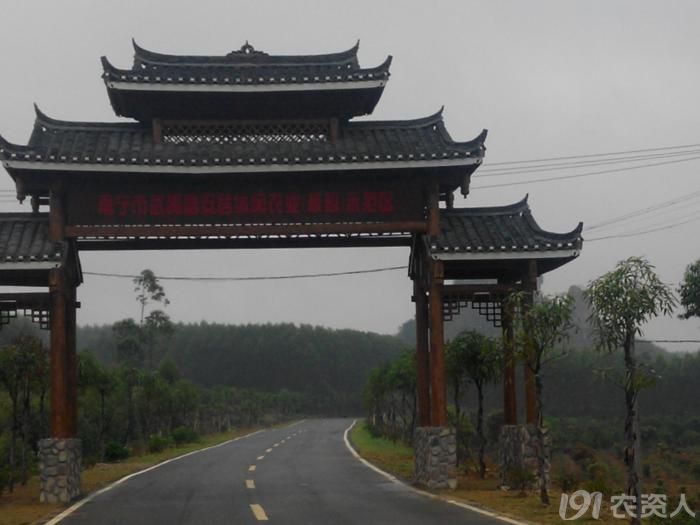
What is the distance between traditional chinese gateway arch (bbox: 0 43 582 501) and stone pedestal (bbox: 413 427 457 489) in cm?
4

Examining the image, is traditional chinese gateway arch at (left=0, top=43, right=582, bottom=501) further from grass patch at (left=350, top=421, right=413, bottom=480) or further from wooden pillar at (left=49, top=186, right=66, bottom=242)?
grass patch at (left=350, top=421, right=413, bottom=480)

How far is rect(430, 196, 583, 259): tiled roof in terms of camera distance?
20.4m

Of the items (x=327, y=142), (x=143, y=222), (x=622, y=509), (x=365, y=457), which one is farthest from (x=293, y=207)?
(x=365, y=457)

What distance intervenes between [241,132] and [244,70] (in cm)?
136

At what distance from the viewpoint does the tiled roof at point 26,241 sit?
63.4ft

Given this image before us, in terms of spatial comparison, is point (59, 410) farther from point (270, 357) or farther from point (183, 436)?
point (270, 357)

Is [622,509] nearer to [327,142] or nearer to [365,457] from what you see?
[327,142]

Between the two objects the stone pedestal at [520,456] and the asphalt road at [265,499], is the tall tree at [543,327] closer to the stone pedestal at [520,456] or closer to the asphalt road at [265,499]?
the stone pedestal at [520,456]

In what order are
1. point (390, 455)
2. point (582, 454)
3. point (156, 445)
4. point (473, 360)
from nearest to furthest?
point (473, 360) < point (390, 455) < point (156, 445) < point (582, 454)

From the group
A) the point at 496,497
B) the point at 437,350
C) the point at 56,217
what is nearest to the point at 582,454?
the point at 437,350

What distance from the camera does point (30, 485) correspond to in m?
24.2

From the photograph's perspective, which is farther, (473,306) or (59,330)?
(473,306)

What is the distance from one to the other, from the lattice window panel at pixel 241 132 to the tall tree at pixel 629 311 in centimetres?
987

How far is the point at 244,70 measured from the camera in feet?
70.8
